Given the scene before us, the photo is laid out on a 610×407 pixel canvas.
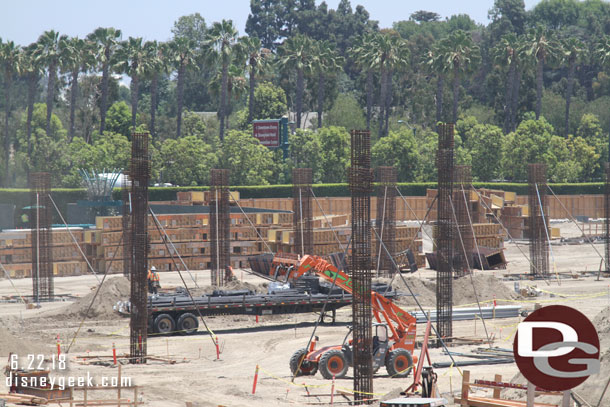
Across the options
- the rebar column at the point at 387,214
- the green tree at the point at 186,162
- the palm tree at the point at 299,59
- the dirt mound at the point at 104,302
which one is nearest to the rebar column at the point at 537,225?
the rebar column at the point at 387,214

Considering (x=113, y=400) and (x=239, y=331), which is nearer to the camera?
(x=113, y=400)

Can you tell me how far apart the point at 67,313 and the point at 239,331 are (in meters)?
8.13

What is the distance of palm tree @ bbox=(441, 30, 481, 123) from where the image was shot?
9369 cm

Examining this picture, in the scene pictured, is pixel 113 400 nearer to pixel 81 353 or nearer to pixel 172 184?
pixel 81 353

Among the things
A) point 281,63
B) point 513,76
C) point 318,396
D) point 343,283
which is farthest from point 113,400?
point 513,76

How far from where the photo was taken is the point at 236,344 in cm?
3184

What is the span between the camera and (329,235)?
181 ft

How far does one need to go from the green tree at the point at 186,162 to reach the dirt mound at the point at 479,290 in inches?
1839

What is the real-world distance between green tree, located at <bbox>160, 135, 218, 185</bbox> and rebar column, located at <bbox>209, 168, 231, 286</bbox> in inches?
1515

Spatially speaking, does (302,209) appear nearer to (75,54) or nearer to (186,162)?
(186,162)

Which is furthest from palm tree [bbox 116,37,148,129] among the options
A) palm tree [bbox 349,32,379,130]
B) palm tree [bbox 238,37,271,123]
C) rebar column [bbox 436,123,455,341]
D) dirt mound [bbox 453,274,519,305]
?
rebar column [bbox 436,123,455,341]

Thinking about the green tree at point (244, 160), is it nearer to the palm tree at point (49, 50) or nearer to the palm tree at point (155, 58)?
the palm tree at point (155, 58)

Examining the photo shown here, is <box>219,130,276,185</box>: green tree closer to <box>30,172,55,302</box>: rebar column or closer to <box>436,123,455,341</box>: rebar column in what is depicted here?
<box>30,172,55,302</box>: rebar column

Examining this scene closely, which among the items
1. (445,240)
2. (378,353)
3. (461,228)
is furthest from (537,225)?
(378,353)
